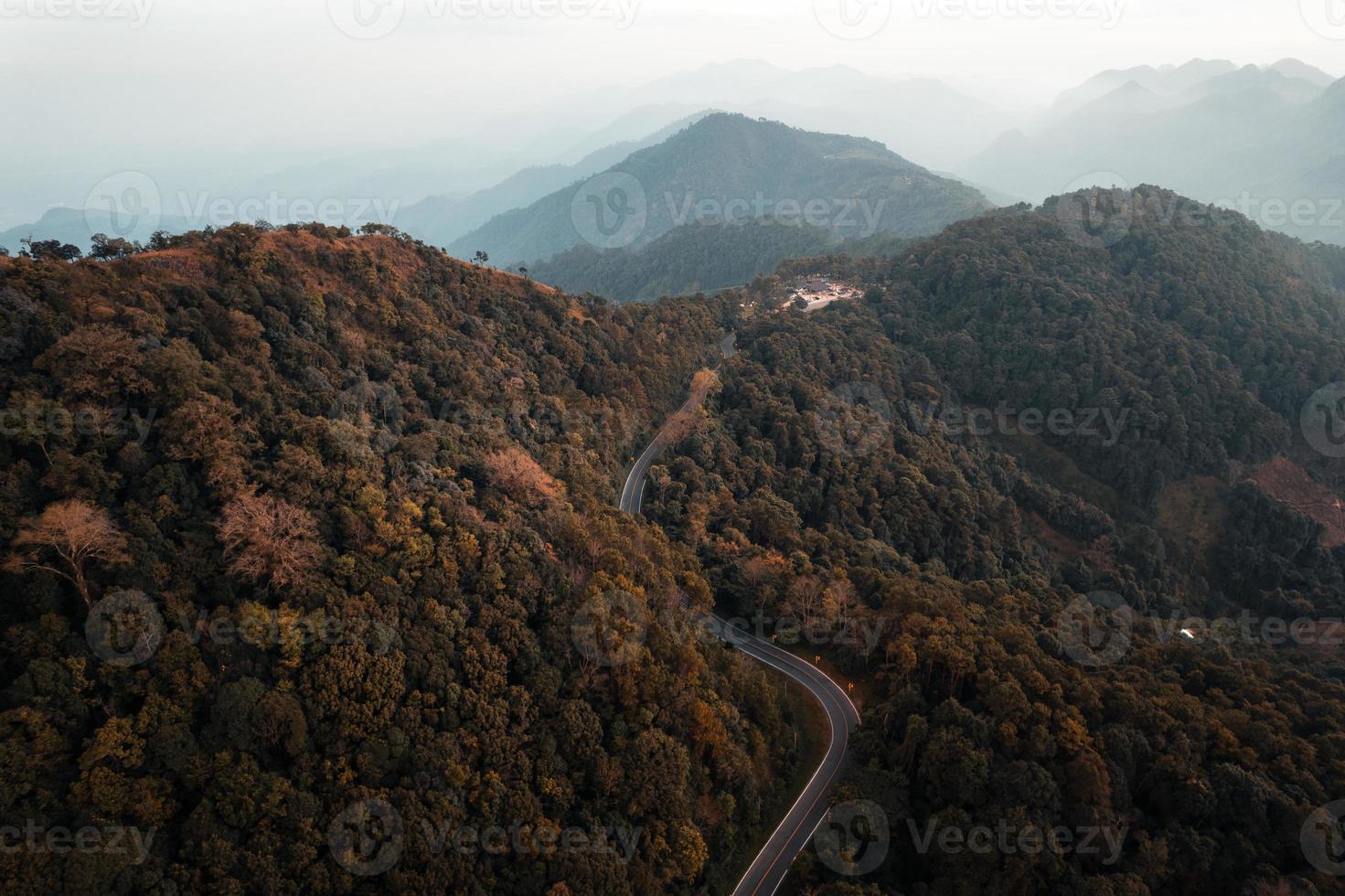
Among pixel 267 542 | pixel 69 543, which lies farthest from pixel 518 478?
pixel 69 543

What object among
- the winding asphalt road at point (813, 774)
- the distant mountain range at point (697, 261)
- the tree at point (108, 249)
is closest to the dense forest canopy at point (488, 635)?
the winding asphalt road at point (813, 774)

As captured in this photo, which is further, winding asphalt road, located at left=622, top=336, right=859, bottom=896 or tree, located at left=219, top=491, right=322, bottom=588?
winding asphalt road, located at left=622, top=336, right=859, bottom=896

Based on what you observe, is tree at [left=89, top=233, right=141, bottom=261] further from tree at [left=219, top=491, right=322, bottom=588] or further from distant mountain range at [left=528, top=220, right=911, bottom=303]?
distant mountain range at [left=528, top=220, right=911, bottom=303]

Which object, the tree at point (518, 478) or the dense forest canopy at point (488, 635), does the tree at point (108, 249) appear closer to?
the dense forest canopy at point (488, 635)

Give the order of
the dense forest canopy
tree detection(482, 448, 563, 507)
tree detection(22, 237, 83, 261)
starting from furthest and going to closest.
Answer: tree detection(482, 448, 563, 507) → tree detection(22, 237, 83, 261) → the dense forest canopy

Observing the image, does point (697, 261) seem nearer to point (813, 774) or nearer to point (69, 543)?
point (813, 774)

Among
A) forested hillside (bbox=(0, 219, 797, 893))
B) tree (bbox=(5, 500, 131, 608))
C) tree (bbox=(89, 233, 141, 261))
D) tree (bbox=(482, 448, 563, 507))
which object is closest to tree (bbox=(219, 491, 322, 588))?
forested hillside (bbox=(0, 219, 797, 893))
